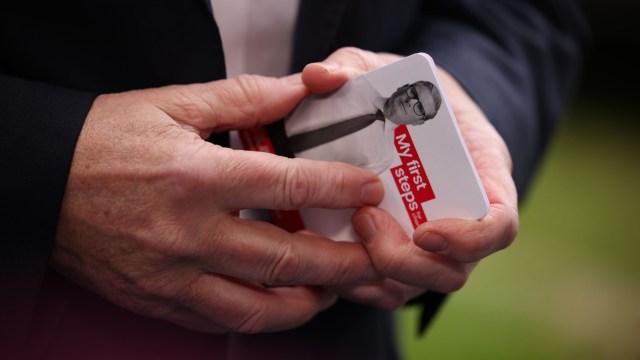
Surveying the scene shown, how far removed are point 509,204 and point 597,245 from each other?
2267 mm

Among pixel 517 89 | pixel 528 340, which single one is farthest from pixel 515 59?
pixel 528 340

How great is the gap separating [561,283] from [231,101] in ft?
7.23

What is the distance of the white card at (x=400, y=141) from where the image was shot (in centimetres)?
69

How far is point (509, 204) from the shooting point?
0.74 m

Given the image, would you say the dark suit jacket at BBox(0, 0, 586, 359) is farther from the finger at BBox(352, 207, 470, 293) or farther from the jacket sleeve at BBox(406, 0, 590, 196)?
the finger at BBox(352, 207, 470, 293)

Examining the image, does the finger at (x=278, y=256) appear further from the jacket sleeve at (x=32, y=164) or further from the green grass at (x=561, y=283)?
the green grass at (x=561, y=283)

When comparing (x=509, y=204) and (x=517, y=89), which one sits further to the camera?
(x=517, y=89)

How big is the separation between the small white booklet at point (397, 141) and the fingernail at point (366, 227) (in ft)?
0.11

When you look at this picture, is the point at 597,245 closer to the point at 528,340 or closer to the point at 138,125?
the point at 528,340

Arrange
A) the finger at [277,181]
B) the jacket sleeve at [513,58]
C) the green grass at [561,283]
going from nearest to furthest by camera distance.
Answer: the finger at [277,181], the jacket sleeve at [513,58], the green grass at [561,283]

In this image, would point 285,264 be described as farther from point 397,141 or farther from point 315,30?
point 315,30

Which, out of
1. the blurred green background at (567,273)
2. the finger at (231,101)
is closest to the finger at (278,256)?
the finger at (231,101)

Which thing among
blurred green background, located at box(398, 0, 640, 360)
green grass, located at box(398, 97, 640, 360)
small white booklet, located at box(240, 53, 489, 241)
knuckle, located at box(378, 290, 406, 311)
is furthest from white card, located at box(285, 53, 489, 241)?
blurred green background, located at box(398, 0, 640, 360)

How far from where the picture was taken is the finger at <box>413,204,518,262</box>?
0.69 metres
